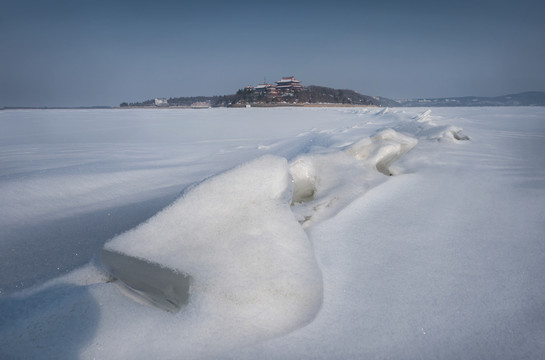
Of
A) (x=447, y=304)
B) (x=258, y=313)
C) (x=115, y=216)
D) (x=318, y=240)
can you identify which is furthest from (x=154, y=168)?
(x=447, y=304)

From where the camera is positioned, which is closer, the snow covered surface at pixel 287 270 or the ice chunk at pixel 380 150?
the snow covered surface at pixel 287 270

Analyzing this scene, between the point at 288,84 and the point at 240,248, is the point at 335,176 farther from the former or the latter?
the point at 288,84

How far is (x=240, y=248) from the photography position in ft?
3.04

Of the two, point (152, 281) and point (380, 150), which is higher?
point (380, 150)

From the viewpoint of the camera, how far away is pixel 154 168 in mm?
2682

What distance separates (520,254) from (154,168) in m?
2.70

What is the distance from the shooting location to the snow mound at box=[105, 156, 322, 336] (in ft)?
2.59

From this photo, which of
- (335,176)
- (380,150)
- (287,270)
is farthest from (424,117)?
(287,270)

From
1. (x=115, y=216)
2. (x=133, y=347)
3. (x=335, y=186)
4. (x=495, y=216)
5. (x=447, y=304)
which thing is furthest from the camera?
(x=335, y=186)

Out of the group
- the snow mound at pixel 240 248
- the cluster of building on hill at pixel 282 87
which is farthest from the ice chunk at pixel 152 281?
the cluster of building on hill at pixel 282 87

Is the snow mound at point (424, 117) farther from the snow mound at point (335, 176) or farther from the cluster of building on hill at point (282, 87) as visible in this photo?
the cluster of building on hill at point (282, 87)

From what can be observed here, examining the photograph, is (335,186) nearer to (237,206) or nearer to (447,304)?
(237,206)

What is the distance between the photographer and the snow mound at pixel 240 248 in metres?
0.79

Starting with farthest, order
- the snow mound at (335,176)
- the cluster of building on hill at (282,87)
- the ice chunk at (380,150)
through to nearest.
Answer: the cluster of building on hill at (282,87) < the ice chunk at (380,150) < the snow mound at (335,176)
